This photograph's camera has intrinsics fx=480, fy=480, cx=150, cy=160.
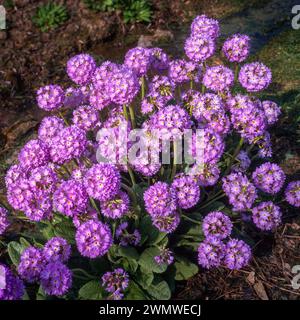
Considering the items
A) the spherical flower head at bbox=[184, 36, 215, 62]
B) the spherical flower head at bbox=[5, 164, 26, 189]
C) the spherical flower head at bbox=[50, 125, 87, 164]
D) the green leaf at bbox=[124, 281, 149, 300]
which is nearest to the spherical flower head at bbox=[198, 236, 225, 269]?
the green leaf at bbox=[124, 281, 149, 300]

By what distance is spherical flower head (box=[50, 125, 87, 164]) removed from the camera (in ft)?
13.1

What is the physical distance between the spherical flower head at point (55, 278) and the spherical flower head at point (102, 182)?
60cm

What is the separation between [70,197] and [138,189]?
0.98m

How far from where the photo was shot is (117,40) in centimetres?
895

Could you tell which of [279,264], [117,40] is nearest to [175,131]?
[279,264]

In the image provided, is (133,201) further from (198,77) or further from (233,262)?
(198,77)

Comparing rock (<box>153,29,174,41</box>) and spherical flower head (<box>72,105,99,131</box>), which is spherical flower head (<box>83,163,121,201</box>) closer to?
spherical flower head (<box>72,105,99,131</box>)

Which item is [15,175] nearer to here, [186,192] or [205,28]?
[186,192]

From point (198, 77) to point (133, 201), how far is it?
1.60 meters

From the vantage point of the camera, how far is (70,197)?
12.3 ft

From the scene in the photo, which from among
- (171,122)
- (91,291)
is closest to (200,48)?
(171,122)

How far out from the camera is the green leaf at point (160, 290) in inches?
167

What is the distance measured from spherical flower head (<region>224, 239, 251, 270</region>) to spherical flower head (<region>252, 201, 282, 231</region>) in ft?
1.16
